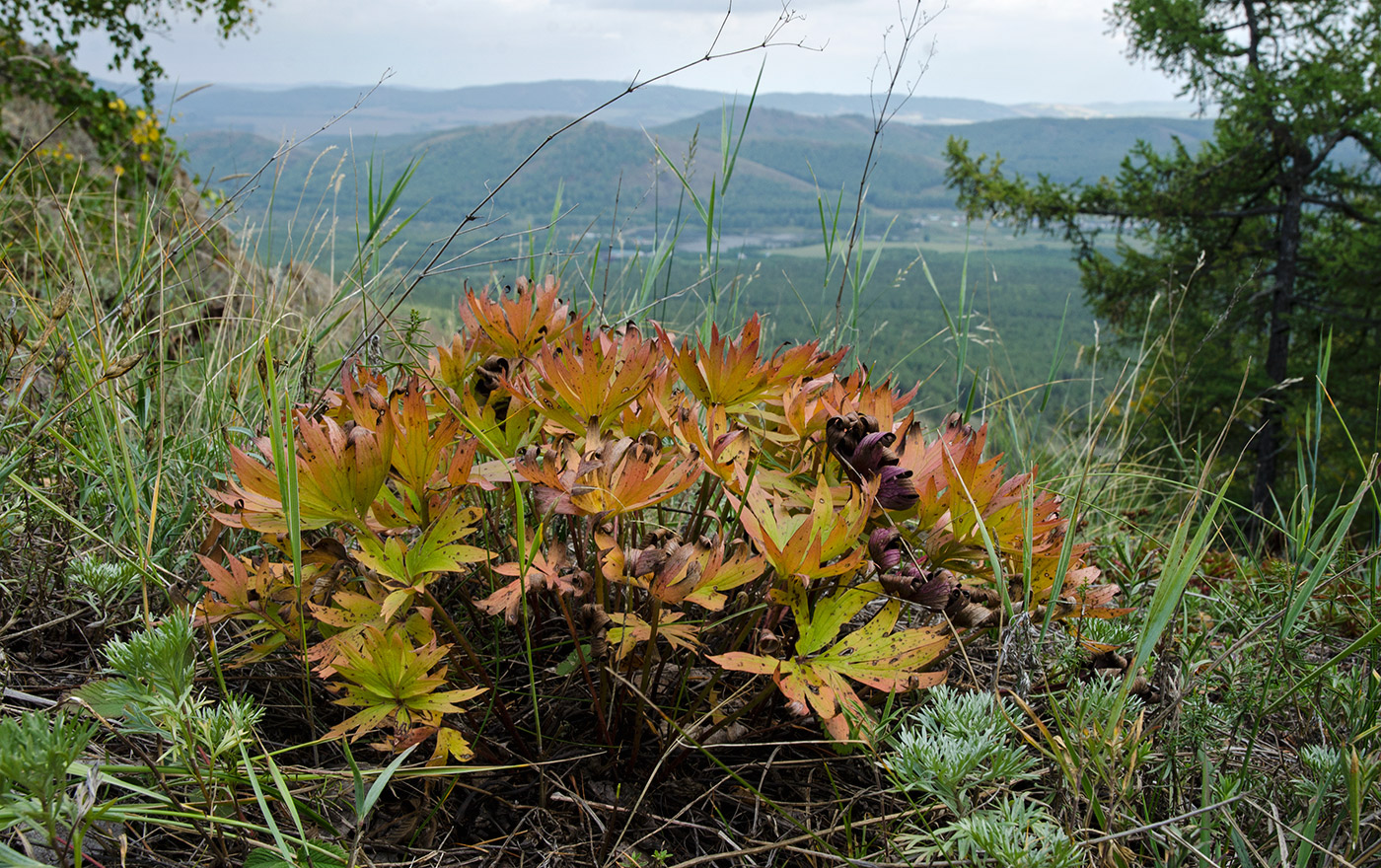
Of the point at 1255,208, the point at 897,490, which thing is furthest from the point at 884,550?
the point at 1255,208

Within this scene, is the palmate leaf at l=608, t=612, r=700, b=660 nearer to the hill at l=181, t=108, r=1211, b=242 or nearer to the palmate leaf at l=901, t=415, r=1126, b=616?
the palmate leaf at l=901, t=415, r=1126, b=616

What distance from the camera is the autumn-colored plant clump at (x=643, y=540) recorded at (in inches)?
33.2

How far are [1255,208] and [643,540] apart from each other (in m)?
14.1

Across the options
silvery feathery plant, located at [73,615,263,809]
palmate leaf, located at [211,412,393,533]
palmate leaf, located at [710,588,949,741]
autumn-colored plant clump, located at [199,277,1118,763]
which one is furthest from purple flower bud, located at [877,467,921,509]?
silvery feathery plant, located at [73,615,263,809]

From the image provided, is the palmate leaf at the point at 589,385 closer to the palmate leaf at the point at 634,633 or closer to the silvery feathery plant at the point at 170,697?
the palmate leaf at the point at 634,633

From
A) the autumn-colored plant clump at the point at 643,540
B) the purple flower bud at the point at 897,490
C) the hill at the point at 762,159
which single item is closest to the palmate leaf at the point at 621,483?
the autumn-colored plant clump at the point at 643,540

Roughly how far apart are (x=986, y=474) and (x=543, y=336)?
67cm

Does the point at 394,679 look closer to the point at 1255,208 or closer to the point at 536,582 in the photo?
the point at 536,582

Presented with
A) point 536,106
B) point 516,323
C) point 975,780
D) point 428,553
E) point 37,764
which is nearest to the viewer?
point 37,764

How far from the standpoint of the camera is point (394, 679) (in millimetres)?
833

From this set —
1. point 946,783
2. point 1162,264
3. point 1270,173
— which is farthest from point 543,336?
point 1270,173

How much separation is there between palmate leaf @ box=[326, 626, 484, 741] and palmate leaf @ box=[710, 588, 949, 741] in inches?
11.9

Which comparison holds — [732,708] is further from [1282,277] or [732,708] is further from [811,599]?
[1282,277]

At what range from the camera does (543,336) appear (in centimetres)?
122
